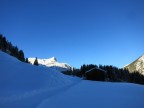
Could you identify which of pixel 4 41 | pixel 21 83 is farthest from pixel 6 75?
pixel 4 41

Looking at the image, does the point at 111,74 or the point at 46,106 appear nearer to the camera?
the point at 46,106

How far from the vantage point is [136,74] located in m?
108

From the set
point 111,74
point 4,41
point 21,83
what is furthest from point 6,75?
point 111,74

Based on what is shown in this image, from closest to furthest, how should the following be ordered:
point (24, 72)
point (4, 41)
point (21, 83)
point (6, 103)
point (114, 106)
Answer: point (6, 103), point (114, 106), point (21, 83), point (24, 72), point (4, 41)

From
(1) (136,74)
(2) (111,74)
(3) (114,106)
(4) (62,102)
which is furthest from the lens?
(1) (136,74)

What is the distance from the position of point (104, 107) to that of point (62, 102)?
11.0 feet

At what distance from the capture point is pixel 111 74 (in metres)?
100

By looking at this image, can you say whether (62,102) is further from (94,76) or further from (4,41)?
(4,41)

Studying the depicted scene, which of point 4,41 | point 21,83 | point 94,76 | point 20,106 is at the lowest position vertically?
point 20,106

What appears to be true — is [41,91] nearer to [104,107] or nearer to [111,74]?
[104,107]

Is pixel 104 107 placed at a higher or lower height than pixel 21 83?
lower

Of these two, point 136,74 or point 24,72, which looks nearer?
point 24,72

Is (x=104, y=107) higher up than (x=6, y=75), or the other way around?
(x=6, y=75)

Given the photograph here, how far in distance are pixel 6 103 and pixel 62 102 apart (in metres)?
4.28
